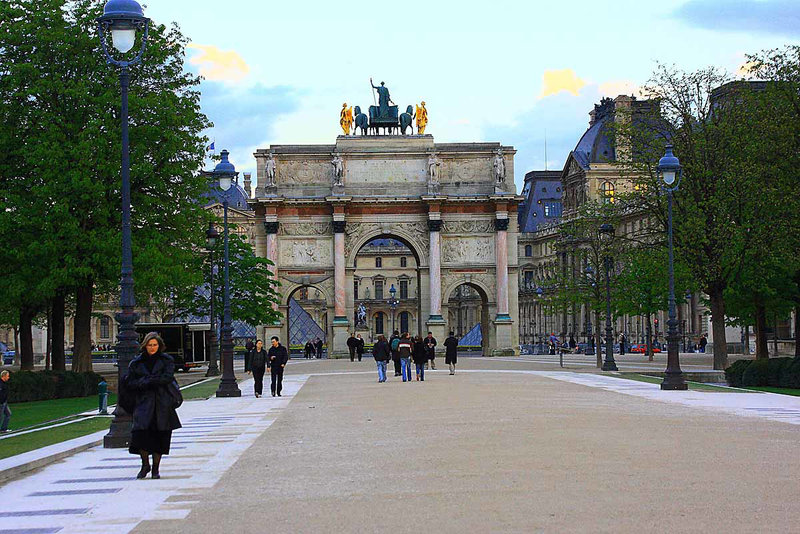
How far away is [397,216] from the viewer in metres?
85.4

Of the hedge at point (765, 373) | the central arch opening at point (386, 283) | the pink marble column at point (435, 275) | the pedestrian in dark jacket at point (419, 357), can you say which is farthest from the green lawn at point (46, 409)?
the central arch opening at point (386, 283)

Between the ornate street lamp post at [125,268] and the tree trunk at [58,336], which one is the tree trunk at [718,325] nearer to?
the tree trunk at [58,336]

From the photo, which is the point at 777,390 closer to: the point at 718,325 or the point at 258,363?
the point at 718,325

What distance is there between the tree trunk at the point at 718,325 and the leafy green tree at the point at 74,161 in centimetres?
2223

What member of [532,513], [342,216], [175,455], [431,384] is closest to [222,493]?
[532,513]

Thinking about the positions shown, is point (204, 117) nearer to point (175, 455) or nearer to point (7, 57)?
point (7, 57)

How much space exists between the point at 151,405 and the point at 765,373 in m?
29.7

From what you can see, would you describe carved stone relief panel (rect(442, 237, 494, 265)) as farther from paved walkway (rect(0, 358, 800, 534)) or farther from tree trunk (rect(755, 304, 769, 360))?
paved walkway (rect(0, 358, 800, 534))

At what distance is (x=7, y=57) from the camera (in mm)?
44969

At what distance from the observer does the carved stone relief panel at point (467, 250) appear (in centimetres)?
8588

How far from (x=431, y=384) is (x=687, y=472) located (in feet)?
91.3

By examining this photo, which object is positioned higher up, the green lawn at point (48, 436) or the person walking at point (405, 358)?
the person walking at point (405, 358)

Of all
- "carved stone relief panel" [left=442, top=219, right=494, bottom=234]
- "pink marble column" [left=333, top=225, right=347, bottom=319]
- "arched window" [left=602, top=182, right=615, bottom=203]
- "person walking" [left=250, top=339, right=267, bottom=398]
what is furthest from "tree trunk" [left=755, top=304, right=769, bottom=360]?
"pink marble column" [left=333, top=225, right=347, bottom=319]

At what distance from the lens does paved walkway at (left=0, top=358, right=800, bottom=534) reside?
471 inches
